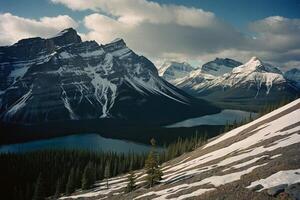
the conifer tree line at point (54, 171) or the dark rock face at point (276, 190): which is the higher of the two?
the dark rock face at point (276, 190)

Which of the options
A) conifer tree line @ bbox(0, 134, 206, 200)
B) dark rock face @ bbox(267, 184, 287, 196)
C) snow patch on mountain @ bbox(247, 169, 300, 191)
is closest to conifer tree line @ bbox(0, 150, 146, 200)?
conifer tree line @ bbox(0, 134, 206, 200)

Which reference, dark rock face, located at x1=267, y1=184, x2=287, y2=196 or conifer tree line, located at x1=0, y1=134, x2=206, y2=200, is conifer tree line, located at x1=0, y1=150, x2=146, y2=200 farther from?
dark rock face, located at x1=267, y1=184, x2=287, y2=196

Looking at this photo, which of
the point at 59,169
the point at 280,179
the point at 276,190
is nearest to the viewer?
the point at 276,190

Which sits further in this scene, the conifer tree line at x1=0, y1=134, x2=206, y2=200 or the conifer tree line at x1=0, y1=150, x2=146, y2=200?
the conifer tree line at x1=0, y1=134, x2=206, y2=200

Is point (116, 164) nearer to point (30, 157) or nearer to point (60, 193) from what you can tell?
point (60, 193)

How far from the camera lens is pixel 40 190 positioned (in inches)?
4601

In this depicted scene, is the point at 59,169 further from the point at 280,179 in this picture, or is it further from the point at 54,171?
the point at 280,179

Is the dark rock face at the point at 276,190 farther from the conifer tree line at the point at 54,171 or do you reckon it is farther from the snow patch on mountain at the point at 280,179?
the conifer tree line at the point at 54,171

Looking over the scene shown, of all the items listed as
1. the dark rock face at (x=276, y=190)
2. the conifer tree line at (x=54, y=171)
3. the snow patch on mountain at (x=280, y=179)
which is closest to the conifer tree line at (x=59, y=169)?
the conifer tree line at (x=54, y=171)

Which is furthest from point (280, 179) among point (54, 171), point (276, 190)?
point (54, 171)

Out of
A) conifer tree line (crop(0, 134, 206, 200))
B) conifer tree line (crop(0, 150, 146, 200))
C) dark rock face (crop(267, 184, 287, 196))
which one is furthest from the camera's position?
conifer tree line (crop(0, 134, 206, 200))

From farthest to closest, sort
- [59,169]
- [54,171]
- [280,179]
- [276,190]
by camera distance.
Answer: [59,169] < [54,171] < [280,179] < [276,190]

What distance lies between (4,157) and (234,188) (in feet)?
507

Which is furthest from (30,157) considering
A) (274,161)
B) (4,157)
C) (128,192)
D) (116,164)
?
(274,161)
